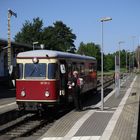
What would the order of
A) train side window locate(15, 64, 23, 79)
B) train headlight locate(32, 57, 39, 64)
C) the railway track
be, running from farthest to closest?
1. train side window locate(15, 64, 23, 79)
2. train headlight locate(32, 57, 39, 64)
3. the railway track

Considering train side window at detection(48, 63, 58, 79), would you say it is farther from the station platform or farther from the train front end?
the station platform

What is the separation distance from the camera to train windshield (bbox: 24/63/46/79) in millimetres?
19625

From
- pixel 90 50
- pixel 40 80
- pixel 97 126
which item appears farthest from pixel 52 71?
pixel 90 50

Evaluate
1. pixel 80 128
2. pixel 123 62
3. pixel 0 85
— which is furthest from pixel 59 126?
pixel 123 62

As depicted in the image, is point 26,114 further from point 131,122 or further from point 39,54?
point 131,122

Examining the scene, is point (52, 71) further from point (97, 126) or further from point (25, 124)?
point (97, 126)

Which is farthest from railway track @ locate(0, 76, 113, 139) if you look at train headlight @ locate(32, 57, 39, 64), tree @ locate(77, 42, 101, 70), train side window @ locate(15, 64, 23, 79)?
tree @ locate(77, 42, 101, 70)

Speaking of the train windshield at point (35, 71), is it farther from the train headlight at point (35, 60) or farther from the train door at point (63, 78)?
the train door at point (63, 78)

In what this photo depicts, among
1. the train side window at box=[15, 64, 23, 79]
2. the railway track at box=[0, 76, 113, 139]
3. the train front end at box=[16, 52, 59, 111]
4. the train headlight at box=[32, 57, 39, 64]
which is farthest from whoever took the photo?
the train side window at box=[15, 64, 23, 79]

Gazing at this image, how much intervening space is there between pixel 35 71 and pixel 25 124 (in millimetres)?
2323

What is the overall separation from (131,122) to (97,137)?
121 inches

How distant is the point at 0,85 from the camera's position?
147 ft

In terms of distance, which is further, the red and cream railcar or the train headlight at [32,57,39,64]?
the train headlight at [32,57,39,64]

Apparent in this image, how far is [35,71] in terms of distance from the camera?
1980 centimetres
